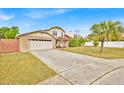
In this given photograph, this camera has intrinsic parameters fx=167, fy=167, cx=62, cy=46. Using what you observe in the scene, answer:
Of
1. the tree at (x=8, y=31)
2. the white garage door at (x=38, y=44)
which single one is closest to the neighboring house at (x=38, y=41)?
the white garage door at (x=38, y=44)

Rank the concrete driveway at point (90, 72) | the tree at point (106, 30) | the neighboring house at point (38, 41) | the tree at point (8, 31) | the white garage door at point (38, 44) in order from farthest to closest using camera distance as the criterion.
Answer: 1. the neighboring house at point (38, 41)
2. the white garage door at point (38, 44)
3. the tree at point (8, 31)
4. the tree at point (106, 30)
5. the concrete driveway at point (90, 72)

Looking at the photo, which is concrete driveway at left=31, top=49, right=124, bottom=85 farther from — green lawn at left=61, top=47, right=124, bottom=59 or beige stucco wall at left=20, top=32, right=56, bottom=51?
beige stucco wall at left=20, top=32, right=56, bottom=51

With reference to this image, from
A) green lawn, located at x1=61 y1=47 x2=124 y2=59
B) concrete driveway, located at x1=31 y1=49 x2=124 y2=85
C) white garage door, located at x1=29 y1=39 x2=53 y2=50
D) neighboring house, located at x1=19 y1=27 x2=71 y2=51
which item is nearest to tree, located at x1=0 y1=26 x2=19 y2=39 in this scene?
neighboring house, located at x1=19 y1=27 x2=71 y2=51

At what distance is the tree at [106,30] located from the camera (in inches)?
299

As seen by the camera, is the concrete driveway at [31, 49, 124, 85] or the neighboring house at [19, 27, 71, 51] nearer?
the concrete driveway at [31, 49, 124, 85]

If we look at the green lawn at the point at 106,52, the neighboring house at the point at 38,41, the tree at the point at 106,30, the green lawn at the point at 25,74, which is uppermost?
the tree at the point at 106,30

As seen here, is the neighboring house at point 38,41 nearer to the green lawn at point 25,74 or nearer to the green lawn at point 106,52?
the green lawn at point 106,52

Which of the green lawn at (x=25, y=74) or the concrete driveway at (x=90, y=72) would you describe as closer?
the concrete driveway at (x=90, y=72)

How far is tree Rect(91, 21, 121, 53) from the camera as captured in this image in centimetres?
759

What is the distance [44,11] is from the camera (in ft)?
24.6
